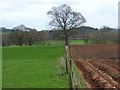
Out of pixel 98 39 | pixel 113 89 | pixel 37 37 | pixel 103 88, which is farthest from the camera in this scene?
pixel 37 37

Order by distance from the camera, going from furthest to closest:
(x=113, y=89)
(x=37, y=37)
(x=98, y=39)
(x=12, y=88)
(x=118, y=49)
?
1. (x=37, y=37)
2. (x=98, y=39)
3. (x=118, y=49)
4. (x=12, y=88)
5. (x=113, y=89)

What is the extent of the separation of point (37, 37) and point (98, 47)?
43544 millimetres

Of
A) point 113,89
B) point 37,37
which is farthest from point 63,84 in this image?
point 37,37

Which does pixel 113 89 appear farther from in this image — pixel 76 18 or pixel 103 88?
pixel 76 18

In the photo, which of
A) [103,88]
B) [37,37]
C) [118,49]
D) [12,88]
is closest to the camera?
[103,88]

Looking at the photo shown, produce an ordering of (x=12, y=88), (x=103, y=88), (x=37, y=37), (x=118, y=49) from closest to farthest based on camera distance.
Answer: (x=103, y=88) < (x=12, y=88) < (x=118, y=49) < (x=37, y=37)

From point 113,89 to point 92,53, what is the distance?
33819 mm

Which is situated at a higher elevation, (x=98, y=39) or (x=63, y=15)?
(x=63, y=15)

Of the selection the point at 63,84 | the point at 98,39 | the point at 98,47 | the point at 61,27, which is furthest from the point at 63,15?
the point at 63,84

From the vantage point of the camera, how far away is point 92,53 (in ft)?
153

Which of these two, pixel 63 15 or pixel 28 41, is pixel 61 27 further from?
pixel 28 41

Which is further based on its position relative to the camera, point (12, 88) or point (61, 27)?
point (61, 27)

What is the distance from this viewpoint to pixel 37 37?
298 feet

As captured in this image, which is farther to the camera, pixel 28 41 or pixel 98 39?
pixel 28 41
